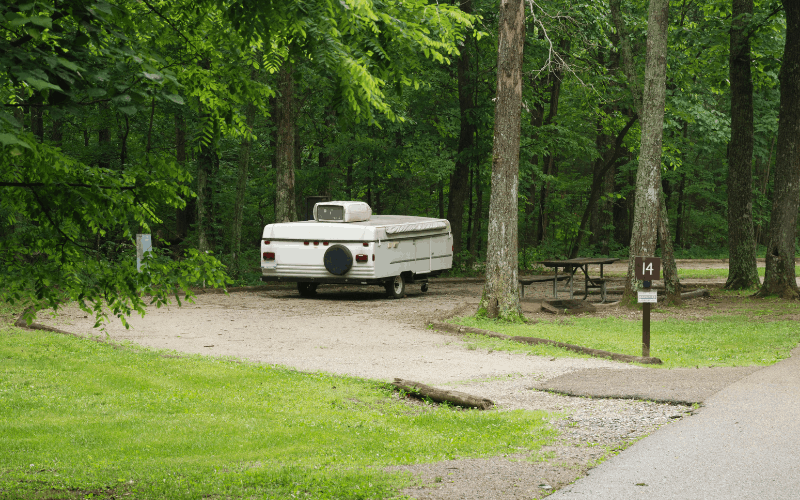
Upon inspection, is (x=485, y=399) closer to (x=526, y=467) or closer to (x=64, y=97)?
(x=526, y=467)

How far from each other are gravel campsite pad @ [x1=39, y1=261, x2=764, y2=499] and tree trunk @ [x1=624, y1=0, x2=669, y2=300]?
195cm

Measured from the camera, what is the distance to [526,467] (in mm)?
5570

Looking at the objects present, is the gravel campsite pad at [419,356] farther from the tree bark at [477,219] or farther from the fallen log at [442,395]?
the tree bark at [477,219]

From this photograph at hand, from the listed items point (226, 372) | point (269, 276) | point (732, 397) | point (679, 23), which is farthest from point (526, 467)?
point (679, 23)

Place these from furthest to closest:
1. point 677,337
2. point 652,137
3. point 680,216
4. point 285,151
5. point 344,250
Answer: point 680,216 → point 285,151 → point 344,250 → point 652,137 → point 677,337

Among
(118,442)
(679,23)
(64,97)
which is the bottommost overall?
(118,442)

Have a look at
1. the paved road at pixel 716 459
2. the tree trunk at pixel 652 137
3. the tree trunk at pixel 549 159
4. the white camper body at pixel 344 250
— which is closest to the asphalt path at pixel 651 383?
the paved road at pixel 716 459

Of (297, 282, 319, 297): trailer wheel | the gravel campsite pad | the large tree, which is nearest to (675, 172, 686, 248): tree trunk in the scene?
the gravel campsite pad

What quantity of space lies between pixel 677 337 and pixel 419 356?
4.65m

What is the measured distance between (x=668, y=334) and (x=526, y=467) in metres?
8.62

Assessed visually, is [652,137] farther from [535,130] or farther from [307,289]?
[307,289]

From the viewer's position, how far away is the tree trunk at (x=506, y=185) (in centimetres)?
1470

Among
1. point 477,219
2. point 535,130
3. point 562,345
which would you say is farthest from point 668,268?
point 477,219

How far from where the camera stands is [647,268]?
410 inches
